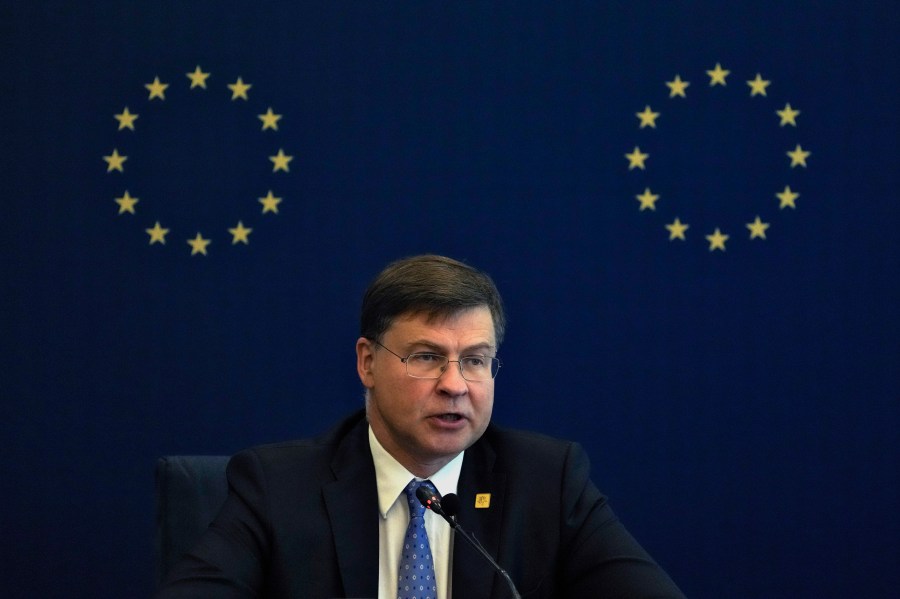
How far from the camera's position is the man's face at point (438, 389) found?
240 cm

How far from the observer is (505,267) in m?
3.68

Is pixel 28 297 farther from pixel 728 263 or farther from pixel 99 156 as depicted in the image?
pixel 728 263

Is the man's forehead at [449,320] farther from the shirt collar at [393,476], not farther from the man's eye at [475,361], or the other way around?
the shirt collar at [393,476]

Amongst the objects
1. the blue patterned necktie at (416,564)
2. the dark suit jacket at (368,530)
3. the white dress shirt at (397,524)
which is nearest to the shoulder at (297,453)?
the dark suit jacket at (368,530)

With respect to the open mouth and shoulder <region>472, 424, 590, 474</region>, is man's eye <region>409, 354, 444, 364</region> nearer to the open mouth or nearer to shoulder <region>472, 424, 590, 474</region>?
the open mouth

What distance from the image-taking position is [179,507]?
8.47 feet

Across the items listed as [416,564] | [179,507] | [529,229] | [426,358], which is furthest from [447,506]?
[529,229]

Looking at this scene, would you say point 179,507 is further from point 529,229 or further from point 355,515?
point 529,229

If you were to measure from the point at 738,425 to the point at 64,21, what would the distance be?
256cm

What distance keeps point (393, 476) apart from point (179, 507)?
0.51m

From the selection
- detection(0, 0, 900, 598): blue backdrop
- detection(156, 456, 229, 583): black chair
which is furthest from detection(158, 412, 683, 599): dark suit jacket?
detection(0, 0, 900, 598): blue backdrop

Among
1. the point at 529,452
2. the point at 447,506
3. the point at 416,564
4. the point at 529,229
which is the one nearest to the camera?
the point at 447,506

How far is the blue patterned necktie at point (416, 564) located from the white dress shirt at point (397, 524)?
0.03m

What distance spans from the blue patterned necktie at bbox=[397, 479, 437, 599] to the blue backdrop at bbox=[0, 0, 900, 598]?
1306 millimetres
